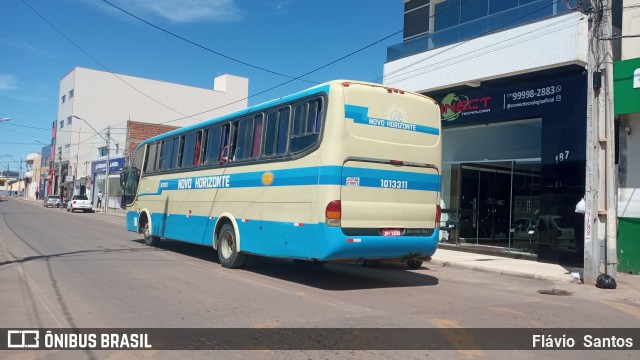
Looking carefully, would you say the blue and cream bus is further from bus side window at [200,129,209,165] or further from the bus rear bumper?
bus side window at [200,129,209,165]

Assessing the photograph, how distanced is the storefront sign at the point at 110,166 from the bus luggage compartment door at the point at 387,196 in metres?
42.7

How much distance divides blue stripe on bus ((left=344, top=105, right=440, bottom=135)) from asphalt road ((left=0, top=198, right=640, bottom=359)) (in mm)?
2994

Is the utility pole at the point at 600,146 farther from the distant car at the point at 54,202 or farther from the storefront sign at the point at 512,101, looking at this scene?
the distant car at the point at 54,202

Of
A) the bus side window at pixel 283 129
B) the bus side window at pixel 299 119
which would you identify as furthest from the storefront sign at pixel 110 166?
the bus side window at pixel 299 119

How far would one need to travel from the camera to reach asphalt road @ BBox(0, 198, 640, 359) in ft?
20.8

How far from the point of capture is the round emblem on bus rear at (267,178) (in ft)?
32.7

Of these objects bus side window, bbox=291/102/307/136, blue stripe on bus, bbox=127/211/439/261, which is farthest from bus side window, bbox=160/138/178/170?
bus side window, bbox=291/102/307/136

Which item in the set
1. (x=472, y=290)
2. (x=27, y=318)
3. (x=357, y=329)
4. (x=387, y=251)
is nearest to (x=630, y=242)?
(x=472, y=290)

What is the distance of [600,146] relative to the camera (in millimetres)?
11453

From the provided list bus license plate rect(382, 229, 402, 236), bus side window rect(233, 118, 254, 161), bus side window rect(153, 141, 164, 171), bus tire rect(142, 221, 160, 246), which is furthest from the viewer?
bus tire rect(142, 221, 160, 246)

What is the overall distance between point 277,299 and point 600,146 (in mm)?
8189

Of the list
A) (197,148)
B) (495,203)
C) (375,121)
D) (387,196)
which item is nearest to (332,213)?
(387,196)

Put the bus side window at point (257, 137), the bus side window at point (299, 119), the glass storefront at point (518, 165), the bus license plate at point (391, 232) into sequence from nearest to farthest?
1. the bus license plate at point (391, 232)
2. the bus side window at point (299, 119)
3. the bus side window at point (257, 137)
4. the glass storefront at point (518, 165)

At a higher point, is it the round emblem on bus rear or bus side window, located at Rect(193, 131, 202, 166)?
bus side window, located at Rect(193, 131, 202, 166)
